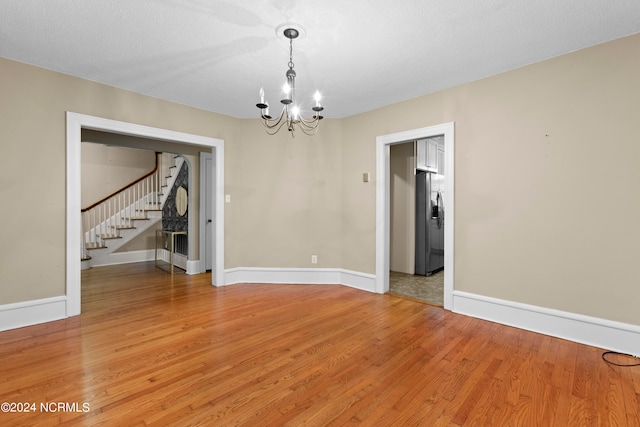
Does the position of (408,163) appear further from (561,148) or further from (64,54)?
(64,54)

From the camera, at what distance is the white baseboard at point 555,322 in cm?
237

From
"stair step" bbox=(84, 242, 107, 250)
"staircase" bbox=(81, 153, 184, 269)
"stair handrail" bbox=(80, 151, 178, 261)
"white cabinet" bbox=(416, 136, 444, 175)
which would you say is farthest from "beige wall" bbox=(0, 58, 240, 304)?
"white cabinet" bbox=(416, 136, 444, 175)

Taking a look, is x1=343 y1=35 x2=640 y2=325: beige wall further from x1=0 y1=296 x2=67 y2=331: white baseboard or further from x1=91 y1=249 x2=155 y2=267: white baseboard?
x1=91 y1=249 x2=155 y2=267: white baseboard

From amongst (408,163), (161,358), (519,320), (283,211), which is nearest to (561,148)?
(519,320)

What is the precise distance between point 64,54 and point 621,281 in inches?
203

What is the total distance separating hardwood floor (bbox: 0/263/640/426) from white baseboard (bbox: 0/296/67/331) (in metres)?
0.12

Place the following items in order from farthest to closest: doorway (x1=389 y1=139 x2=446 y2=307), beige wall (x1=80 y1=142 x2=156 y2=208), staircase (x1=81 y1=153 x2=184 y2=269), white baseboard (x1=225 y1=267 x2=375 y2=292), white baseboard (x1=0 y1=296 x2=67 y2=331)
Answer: beige wall (x1=80 y1=142 x2=156 y2=208)
staircase (x1=81 y1=153 x2=184 y2=269)
doorway (x1=389 y1=139 x2=446 y2=307)
white baseboard (x1=225 y1=267 x2=375 y2=292)
white baseboard (x1=0 y1=296 x2=67 y2=331)

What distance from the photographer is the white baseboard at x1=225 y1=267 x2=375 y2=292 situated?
448 centimetres

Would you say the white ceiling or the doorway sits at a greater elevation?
the white ceiling

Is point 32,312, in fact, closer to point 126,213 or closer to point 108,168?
point 126,213

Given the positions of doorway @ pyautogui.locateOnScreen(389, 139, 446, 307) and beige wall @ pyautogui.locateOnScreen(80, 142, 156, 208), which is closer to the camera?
doorway @ pyautogui.locateOnScreen(389, 139, 446, 307)

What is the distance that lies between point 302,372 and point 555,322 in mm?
2327

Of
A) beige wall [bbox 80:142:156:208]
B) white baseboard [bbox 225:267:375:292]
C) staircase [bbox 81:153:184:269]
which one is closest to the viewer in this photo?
white baseboard [bbox 225:267:375:292]

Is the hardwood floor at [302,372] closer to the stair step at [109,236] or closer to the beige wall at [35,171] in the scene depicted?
the beige wall at [35,171]
